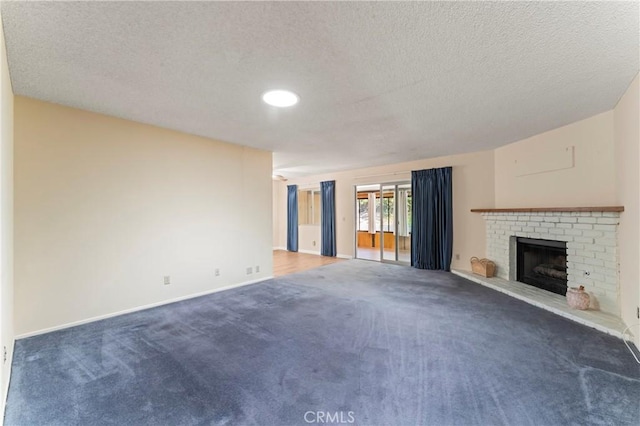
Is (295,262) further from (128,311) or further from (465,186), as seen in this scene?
(465,186)

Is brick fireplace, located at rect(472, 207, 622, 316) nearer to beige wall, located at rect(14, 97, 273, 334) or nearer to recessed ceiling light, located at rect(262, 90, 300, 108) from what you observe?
recessed ceiling light, located at rect(262, 90, 300, 108)

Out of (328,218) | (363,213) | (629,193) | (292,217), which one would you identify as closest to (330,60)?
(629,193)

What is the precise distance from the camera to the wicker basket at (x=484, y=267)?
4801 mm

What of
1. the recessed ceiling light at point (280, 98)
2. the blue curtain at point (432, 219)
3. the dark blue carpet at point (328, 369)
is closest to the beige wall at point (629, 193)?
the dark blue carpet at point (328, 369)

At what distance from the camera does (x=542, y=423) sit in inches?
62.4

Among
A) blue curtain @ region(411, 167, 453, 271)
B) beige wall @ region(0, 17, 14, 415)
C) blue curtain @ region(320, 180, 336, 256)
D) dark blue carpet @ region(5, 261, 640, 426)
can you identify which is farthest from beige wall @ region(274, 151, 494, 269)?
beige wall @ region(0, 17, 14, 415)

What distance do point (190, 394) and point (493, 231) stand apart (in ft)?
17.2

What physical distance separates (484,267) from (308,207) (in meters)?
5.45

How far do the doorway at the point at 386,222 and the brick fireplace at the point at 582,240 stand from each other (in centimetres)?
222

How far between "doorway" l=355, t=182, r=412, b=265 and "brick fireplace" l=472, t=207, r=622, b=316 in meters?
2.22

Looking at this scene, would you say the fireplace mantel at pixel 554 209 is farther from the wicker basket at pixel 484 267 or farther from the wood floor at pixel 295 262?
the wood floor at pixel 295 262

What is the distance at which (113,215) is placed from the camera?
3.29 meters

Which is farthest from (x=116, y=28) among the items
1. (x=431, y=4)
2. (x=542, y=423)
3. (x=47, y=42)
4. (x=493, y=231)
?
(x=493, y=231)

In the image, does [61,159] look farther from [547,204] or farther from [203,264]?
[547,204]
